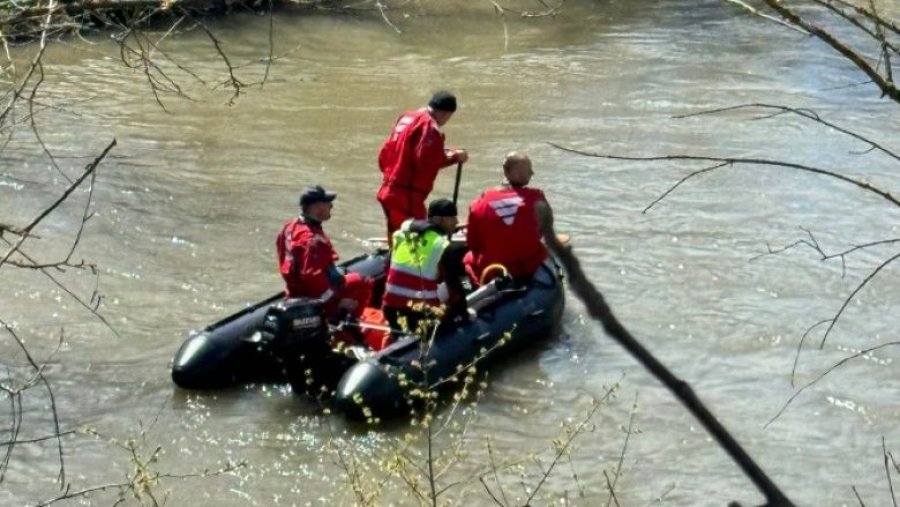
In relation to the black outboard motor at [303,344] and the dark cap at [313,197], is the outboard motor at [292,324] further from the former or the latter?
the dark cap at [313,197]

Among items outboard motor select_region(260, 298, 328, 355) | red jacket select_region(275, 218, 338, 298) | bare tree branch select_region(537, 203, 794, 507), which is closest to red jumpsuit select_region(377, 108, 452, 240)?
bare tree branch select_region(537, 203, 794, 507)

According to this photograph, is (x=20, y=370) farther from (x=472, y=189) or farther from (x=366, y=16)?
(x=366, y=16)

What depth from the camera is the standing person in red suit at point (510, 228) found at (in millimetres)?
8102

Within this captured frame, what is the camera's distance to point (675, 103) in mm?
14141

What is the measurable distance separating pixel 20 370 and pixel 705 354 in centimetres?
456

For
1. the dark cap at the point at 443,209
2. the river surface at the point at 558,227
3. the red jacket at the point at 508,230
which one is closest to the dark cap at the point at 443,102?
the red jacket at the point at 508,230

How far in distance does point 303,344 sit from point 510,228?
5.68 feet

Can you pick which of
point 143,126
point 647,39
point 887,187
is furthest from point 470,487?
point 647,39

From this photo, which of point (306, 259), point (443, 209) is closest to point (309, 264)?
point (306, 259)

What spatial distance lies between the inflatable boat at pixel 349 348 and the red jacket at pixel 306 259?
7.1 inches

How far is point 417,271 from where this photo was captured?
715 cm

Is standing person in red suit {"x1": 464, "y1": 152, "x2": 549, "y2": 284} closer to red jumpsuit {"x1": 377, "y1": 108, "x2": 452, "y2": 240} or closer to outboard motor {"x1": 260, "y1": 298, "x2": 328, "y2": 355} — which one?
red jumpsuit {"x1": 377, "y1": 108, "x2": 452, "y2": 240}

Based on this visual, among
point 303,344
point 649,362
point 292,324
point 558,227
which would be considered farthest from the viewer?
point 558,227

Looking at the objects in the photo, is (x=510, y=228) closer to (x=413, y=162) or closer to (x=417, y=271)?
(x=413, y=162)
